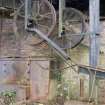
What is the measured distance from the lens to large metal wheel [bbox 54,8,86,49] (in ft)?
42.8

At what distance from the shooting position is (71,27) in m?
13.3

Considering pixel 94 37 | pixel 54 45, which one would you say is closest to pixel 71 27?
pixel 54 45

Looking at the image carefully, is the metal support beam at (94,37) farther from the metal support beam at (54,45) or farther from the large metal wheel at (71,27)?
the metal support beam at (54,45)

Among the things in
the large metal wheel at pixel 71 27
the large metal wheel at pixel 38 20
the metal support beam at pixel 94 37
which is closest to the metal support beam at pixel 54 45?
the large metal wheel at pixel 38 20

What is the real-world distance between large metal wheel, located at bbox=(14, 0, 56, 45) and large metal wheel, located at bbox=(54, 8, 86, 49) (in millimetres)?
455

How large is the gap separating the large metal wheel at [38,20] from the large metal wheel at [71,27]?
1.49ft

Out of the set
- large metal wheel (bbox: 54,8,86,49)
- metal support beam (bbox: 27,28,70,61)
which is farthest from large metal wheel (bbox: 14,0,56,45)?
large metal wheel (bbox: 54,8,86,49)

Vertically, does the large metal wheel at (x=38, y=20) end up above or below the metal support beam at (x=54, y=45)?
above

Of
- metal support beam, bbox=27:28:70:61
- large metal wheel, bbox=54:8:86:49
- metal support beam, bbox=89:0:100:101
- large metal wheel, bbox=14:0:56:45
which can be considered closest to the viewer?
metal support beam, bbox=89:0:100:101

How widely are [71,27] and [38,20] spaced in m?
1.31

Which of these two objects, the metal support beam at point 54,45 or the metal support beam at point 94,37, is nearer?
the metal support beam at point 94,37

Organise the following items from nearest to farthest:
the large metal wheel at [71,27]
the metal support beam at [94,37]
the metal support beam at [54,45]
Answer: the metal support beam at [94,37] → the metal support beam at [54,45] → the large metal wheel at [71,27]

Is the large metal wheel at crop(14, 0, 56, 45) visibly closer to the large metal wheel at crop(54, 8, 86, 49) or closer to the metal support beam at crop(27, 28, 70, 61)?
the metal support beam at crop(27, 28, 70, 61)

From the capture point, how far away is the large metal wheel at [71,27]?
42.8ft
